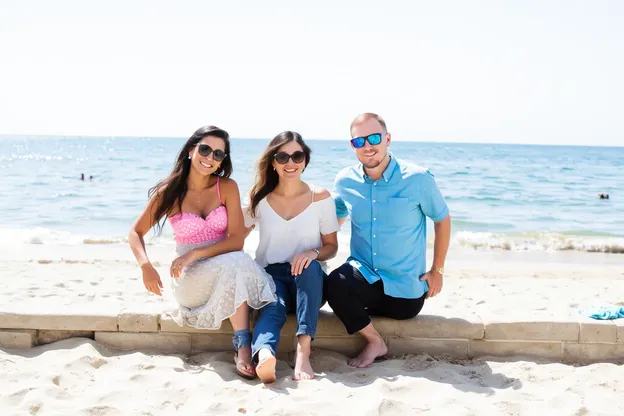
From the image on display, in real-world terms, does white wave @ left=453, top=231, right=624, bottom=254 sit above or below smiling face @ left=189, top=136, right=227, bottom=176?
below

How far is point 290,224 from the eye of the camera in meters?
4.28

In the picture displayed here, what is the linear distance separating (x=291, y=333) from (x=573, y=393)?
6.09 feet

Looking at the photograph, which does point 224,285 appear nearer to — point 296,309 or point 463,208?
point 296,309

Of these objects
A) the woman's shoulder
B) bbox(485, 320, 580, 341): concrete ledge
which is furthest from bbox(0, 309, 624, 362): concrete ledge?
the woman's shoulder

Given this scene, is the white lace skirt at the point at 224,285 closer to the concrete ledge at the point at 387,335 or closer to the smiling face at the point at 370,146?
the concrete ledge at the point at 387,335

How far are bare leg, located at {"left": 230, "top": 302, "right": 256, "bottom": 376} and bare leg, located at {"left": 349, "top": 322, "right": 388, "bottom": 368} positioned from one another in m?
0.73

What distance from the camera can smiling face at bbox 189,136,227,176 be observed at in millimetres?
4199

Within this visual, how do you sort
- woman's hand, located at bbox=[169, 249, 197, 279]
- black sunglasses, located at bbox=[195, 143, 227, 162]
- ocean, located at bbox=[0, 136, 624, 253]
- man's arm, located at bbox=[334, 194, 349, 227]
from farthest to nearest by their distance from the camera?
ocean, located at bbox=[0, 136, 624, 253] < man's arm, located at bbox=[334, 194, 349, 227] < black sunglasses, located at bbox=[195, 143, 227, 162] < woman's hand, located at bbox=[169, 249, 197, 279]

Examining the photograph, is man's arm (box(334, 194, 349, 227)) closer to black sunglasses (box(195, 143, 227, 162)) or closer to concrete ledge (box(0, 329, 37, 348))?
black sunglasses (box(195, 143, 227, 162))

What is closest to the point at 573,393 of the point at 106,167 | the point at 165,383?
the point at 165,383

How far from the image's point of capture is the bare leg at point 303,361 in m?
3.71

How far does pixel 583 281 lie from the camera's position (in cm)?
871

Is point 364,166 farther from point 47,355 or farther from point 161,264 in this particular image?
point 161,264

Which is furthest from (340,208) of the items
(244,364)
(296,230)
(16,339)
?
(16,339)
